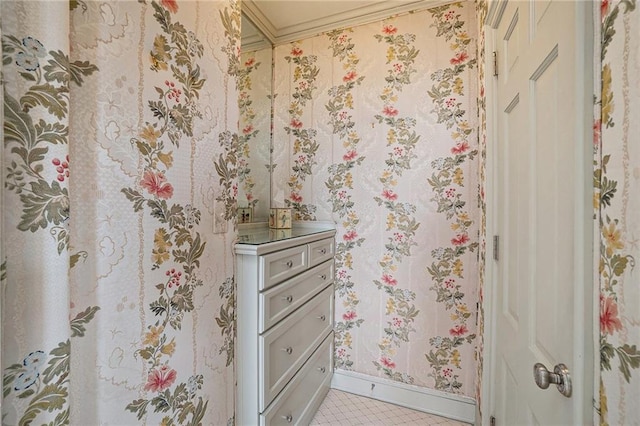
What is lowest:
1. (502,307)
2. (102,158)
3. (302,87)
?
(502,307)

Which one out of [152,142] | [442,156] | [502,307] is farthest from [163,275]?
[442,156]

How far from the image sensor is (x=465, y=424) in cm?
166

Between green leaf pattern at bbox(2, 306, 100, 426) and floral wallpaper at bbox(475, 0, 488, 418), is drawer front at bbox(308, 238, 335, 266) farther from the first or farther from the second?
green leaf pattern at bbox(2, 306, 100, 426)

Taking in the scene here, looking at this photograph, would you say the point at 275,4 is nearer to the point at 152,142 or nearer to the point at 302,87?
the point at 302,87

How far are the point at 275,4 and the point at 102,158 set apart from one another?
1.67 metres

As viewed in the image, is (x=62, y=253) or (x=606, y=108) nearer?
(x=606, y=108)

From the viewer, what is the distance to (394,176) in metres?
1.86

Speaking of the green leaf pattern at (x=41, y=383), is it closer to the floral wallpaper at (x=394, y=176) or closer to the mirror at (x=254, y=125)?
the mirror at (x=254, y=125)

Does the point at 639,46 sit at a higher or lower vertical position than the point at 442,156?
lower

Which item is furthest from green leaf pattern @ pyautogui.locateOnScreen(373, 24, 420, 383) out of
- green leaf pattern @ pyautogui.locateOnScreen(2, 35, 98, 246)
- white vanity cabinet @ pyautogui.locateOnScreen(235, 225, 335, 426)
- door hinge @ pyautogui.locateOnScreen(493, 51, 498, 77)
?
green leaf pattern @ pyautogui.locateOnScreen(2, 35, 98, 246)

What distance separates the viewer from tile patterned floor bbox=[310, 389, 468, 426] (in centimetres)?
166

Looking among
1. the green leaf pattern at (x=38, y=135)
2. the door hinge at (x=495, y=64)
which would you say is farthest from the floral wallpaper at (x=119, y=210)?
the door hinge at (x=495, y=64)

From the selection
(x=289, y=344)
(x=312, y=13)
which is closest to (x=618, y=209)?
(x=289, y=344)

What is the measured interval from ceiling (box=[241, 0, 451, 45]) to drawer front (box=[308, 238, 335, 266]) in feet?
4.92
